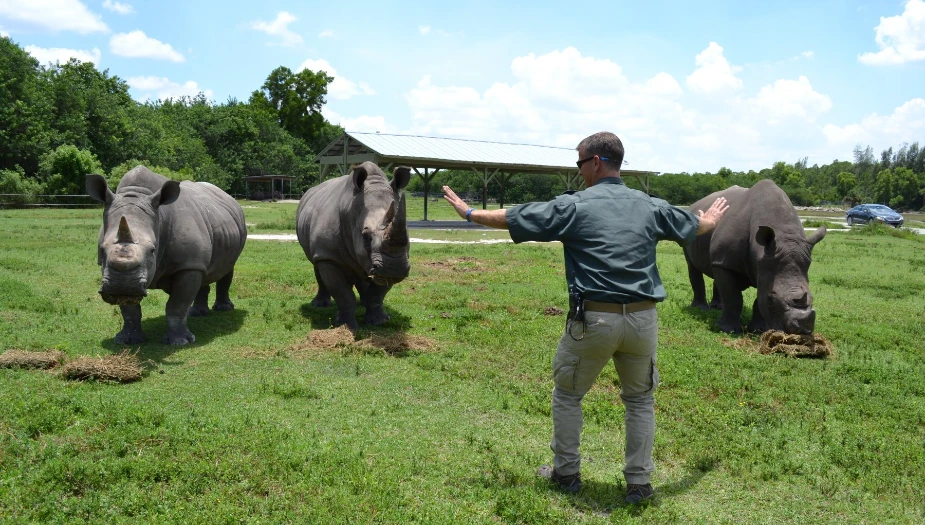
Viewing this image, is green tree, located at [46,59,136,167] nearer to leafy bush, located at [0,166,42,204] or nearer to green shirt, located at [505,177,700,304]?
leafy bush, located at [0,166,42,204]

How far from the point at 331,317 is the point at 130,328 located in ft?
9.65

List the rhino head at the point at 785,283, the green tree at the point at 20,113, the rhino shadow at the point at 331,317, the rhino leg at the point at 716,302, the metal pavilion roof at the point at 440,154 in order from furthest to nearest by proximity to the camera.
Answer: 1. the green tree at the point at 20,113
2. the metal pavilion roof at the point at 440,154
3. the rhino leg at the point at 716,302
4. the rhino shadow at the point at 331,317
5. the rhino head at the point at 785,283

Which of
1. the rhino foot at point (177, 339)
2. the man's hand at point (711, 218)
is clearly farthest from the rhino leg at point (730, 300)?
the rhino foot at point (177, 339)

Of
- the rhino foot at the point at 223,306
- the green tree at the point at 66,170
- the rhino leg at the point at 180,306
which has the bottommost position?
the rhino foot at the point at 223,306

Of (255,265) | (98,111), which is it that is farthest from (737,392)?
(98,111)

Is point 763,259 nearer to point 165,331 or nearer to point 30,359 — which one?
point 165,331

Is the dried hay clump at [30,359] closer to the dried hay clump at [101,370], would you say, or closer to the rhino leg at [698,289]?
the dried hay clump at [101,370]

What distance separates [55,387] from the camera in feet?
20.7

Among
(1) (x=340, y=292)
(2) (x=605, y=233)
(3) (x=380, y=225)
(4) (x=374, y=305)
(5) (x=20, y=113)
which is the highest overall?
(5) (x=20, y=113)

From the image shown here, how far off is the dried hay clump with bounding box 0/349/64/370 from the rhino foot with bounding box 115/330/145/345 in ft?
3.64

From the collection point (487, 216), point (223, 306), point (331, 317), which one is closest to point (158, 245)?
point (223, 306)

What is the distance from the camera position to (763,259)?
29.9 feet

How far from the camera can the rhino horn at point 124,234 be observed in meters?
7.29

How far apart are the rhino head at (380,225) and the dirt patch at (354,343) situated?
2.56 feet
